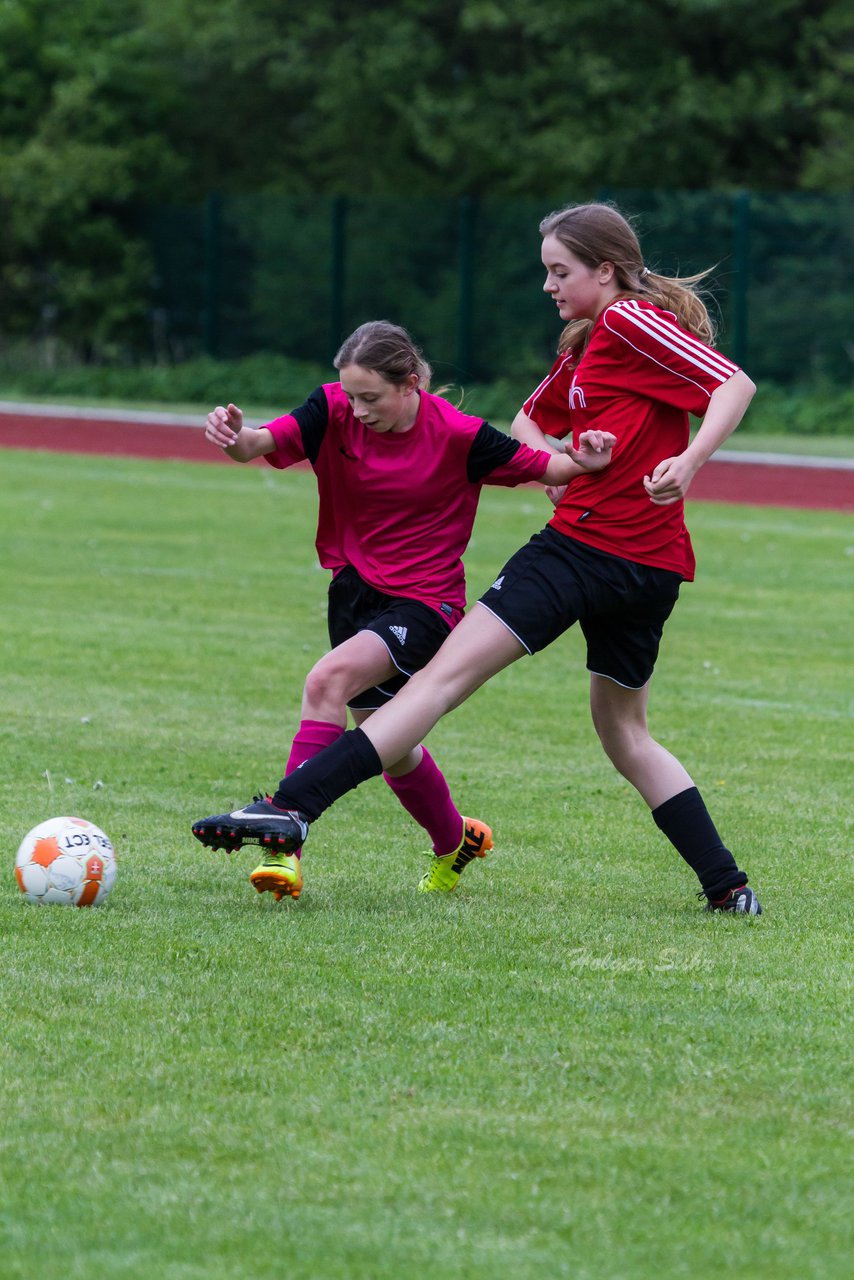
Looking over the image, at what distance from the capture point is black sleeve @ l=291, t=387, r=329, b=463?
17.5 ft

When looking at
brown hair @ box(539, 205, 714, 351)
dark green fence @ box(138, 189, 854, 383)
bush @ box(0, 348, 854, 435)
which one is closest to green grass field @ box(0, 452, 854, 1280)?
brown hair @ box(539, 205, 714, 351)

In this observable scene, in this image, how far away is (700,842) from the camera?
5238 millimetres

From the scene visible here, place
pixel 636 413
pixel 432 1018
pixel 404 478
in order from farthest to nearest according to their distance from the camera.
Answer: pixel 404 478
pixel 636 413
pixel 432 1018

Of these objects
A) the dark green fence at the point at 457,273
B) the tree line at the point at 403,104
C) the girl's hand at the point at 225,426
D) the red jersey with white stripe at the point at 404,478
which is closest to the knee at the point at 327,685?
the red jersey with white stripe at the point at 404,478

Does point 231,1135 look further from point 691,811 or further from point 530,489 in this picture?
point 530,489

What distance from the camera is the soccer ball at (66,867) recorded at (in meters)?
5.17

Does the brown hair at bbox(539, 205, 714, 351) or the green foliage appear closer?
the brown hair at bbox(539, 205, 714, 351)

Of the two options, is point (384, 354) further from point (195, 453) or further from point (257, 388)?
point (257, 388)

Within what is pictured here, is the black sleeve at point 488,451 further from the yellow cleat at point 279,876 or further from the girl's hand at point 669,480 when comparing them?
the yellow cleat at point 279,876

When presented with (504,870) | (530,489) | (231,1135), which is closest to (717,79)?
(530,489)

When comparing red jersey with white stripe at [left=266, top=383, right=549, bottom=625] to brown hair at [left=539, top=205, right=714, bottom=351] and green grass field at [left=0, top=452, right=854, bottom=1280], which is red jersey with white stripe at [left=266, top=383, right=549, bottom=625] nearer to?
brown hair at [left=539, top=205, right=714, bottom=351]

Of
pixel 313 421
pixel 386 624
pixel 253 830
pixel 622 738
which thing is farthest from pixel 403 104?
pixel 253 830

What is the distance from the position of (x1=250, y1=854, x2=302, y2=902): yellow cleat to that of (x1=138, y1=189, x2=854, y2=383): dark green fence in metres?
18.1

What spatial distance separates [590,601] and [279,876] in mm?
1085
